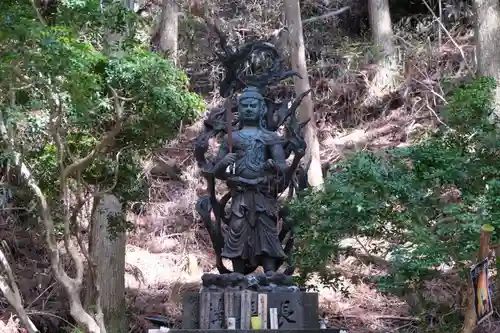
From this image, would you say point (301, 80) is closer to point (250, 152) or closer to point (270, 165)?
point (250, 152)

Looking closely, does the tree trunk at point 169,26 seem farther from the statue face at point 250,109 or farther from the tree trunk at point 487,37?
the statue face at point 250,109

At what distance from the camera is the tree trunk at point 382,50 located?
17.6 meters

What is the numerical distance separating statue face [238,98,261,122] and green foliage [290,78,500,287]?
1037 mm

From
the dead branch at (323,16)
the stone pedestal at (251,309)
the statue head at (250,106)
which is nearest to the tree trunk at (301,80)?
the dead branch at (323,16)

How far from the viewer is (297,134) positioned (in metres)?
8.43

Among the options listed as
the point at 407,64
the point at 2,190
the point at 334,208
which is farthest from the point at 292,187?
the point at 407,64

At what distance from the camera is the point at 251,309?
7367mm

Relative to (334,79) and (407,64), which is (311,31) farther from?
(407,64)

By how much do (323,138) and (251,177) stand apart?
31.6ft

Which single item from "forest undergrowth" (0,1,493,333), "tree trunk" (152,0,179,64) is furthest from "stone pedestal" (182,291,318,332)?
"tree trunk" (152,0,179,64)

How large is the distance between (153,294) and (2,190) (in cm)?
412

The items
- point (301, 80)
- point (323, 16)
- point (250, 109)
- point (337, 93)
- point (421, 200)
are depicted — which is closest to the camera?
point (421, 200)

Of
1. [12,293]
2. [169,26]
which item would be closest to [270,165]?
[12,293]

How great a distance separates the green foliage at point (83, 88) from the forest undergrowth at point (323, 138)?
3.63 metres
